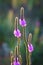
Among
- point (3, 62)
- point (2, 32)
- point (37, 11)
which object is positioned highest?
point (37, 11)

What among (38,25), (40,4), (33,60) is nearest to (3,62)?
(33,60)

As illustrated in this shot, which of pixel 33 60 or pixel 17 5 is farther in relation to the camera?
pixel 17 5

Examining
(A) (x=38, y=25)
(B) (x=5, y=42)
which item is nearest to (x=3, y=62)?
(B) (x=5, y=42)

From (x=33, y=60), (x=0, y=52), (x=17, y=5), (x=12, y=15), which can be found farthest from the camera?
(x=17, y=5)

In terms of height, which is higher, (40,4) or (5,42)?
(40,4)

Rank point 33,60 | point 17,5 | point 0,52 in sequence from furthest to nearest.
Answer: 1. point 17,5
2. point 0,52
3. point 33,60

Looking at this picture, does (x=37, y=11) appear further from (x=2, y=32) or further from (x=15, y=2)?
(x=2, y=32)

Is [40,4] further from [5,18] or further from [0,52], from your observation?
[0,52]
